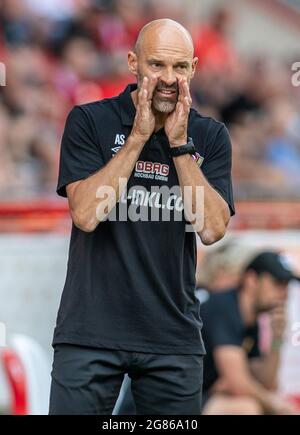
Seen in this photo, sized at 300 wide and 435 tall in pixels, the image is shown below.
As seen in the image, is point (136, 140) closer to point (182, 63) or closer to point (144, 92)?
point (144, 92)

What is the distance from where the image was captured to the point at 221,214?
3.56 meters

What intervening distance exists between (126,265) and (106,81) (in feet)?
17.5

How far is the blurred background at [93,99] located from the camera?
20.3 feet

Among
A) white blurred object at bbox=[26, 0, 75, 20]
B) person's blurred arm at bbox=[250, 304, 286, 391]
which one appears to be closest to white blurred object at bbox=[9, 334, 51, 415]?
person's blurred arm at bbox=[250, 304, 286, 391]

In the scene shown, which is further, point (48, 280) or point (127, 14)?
point (127, 14)

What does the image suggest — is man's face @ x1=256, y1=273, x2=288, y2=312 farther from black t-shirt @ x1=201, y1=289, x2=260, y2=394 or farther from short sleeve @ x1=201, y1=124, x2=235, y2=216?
short sleeve @ x1=201, y1=124, x2=235, y2=216

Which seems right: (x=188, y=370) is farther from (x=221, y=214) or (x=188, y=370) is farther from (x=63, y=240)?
(x=63, y=240)

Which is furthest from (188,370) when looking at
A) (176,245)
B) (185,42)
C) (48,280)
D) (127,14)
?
(127,14)

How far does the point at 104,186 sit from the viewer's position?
3.41 m

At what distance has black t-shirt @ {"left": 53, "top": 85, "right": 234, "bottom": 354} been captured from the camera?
351 centimetres

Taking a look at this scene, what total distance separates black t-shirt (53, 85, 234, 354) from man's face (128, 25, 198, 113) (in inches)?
6.0

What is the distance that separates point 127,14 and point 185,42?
229 inches
